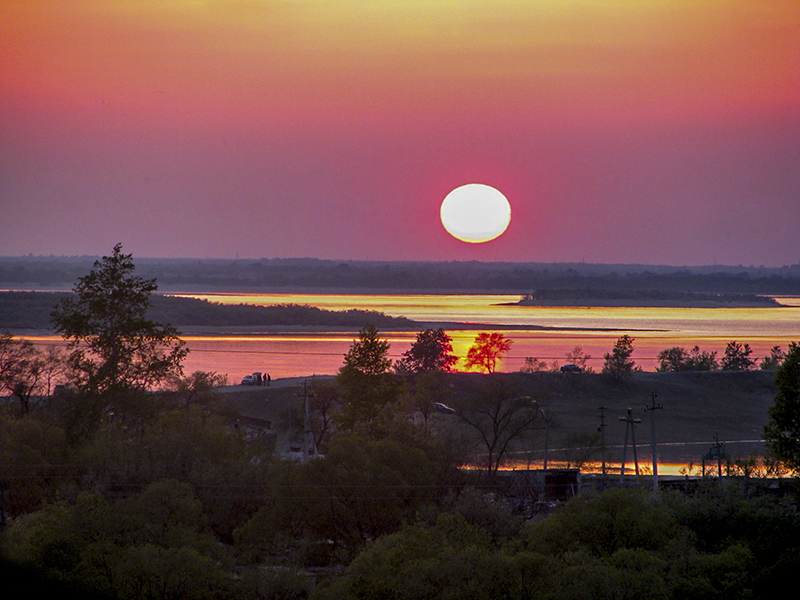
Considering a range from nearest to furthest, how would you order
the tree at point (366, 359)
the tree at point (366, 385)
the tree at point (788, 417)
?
the tree at point (788, 417) < the tree at point (366, 385) < the tree at point (366, 359)

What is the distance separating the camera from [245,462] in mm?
21562

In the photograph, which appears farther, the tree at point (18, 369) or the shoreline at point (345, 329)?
the shoreline at point (345, 329)

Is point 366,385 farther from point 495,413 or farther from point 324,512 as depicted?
point 324,512

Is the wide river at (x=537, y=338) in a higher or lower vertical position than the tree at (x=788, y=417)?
lower

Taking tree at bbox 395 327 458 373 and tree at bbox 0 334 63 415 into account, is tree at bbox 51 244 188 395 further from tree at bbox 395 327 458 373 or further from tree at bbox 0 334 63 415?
tree at bbox 395 327 458 373

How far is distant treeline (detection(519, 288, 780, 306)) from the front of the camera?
500 feet

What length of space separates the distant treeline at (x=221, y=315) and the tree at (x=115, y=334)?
209 ft

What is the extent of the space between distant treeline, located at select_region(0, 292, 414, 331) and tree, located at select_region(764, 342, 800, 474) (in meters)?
69.9

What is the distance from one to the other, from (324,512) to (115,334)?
10.4 m

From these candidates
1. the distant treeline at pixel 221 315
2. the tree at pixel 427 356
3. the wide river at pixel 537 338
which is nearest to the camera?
the tree at pixel 427 356

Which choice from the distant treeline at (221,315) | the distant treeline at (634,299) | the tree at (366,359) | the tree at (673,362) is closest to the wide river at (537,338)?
the tree at (673,362)

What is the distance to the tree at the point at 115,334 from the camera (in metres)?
24.8

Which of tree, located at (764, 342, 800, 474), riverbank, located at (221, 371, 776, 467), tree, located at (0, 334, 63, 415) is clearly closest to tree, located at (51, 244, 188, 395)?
tree, located at (0, 334, 63, 415)

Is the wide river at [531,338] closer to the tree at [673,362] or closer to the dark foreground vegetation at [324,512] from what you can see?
the tree at [673,362]
